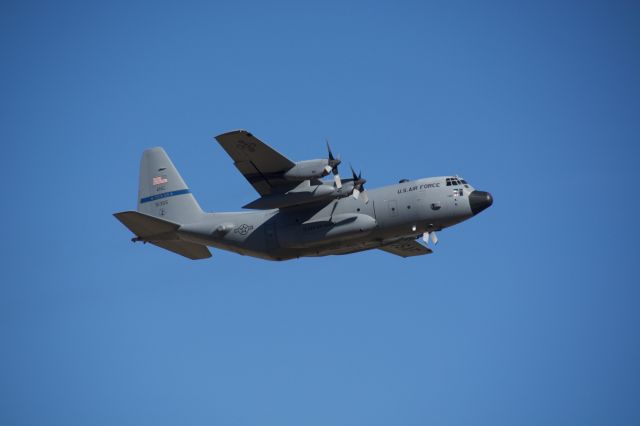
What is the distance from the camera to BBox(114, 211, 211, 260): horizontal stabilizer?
1141 inches

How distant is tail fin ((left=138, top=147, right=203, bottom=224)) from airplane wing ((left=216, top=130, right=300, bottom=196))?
3.86 metres

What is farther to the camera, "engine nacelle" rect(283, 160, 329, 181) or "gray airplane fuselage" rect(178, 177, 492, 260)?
"gray airplane fuselage" rect(178, 177, 492, 260)

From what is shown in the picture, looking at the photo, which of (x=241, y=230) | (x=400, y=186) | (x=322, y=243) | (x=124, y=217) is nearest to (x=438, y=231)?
(x=400, y=186)

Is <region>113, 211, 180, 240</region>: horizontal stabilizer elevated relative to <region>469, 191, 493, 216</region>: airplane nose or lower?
elevated

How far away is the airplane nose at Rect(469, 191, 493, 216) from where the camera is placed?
27922mm

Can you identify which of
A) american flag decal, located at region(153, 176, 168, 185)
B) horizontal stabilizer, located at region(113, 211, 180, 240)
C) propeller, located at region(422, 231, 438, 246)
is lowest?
propeller, located at region(422, 231, 438, 246)

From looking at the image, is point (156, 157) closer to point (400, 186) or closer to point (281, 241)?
point (281, 241)

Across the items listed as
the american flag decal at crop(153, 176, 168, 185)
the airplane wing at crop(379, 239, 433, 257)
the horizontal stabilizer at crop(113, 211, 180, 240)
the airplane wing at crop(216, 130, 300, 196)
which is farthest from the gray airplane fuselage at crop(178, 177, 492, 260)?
the american flag decal at crop(153, 176, 168, 185)

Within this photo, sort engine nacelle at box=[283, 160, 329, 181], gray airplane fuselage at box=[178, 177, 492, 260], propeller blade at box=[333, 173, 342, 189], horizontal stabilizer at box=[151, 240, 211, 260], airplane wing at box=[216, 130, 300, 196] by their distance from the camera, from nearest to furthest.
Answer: airplane wing at box=[216, 130, 300, 196]
engine nacelle at box=[283, 160, 329, 181]
propeller blade at box=[333, 173, 342, 189]
gray airplane fuselage at box=[178, 177, 492, 260]
horizontal stabilizer at box=[151, 240, 211, 260]

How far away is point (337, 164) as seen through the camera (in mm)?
27531

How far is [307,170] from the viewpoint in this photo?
27281 millimetres

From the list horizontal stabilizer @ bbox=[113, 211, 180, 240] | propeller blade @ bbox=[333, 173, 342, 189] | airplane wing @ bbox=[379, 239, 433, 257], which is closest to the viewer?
propeller blade @ bbox=[333, 173, 342, 189]

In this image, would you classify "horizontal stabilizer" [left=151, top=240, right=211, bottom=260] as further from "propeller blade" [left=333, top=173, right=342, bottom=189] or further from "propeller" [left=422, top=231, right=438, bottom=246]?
"propeller" [left=422, top=231, right=438, bottom=246]

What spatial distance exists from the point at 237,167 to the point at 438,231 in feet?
24.6
